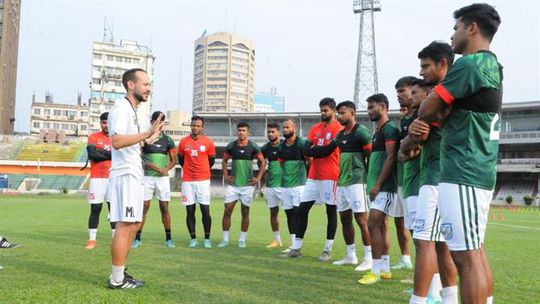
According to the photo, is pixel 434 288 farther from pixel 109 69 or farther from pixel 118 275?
pixel 109 69

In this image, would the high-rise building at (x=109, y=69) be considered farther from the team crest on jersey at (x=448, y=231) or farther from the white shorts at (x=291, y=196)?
the team crest on jersey at (x=448, y=231)

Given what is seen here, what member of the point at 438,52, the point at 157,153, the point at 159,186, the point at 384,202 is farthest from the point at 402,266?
the point at 157,153

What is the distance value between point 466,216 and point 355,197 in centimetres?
457

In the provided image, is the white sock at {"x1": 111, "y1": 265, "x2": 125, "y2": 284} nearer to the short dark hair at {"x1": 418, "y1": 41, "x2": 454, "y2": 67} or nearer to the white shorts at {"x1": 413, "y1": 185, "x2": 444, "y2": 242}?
the white shorts at {"x1": 413, "y1": 185, "x2": 444, "y2": 242}

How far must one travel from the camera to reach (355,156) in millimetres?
7918

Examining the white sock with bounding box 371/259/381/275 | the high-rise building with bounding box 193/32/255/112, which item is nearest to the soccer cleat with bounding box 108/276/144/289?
the white sock with bounding box 371/259/381/275

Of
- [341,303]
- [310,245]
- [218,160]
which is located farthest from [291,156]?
[218,160]

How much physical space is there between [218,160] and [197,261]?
211 ft

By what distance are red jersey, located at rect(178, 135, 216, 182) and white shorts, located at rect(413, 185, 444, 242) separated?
6.23m

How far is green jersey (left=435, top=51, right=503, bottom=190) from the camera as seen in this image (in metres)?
3.20

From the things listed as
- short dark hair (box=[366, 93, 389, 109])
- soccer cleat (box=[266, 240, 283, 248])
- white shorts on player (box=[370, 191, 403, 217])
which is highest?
short dark hair (box=[366, 93, 389, 109])

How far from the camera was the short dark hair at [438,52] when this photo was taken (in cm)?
444

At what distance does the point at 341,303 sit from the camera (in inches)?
198

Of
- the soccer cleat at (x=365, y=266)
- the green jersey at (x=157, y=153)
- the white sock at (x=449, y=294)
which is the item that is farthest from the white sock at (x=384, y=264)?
the green jersey at (x=157, y=153)
